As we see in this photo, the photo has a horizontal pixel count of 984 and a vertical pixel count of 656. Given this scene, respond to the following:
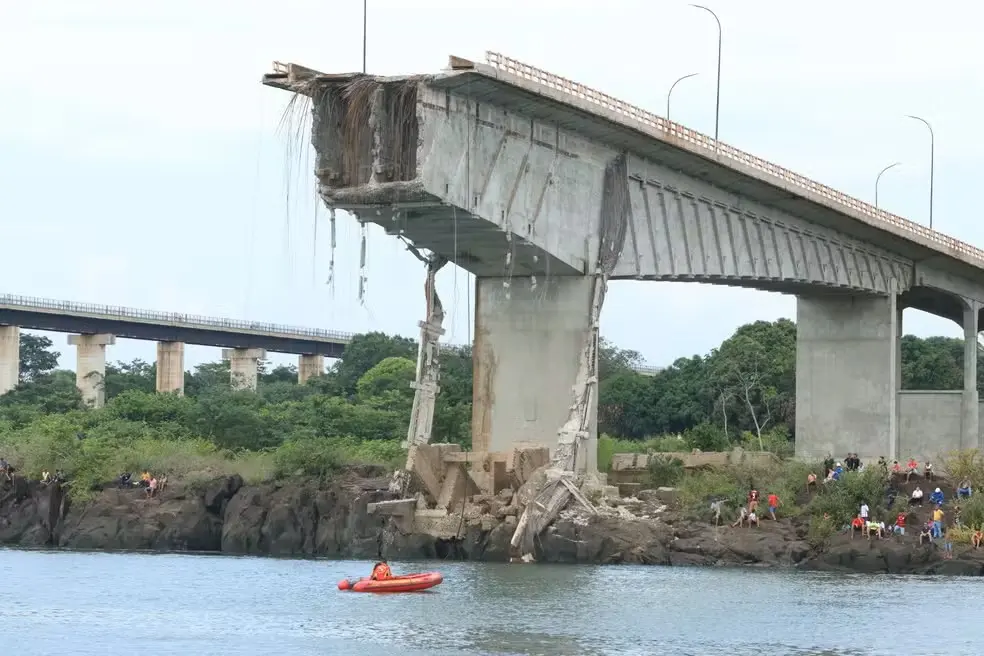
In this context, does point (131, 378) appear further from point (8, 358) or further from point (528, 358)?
point (528, 358)

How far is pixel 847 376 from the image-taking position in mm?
89250

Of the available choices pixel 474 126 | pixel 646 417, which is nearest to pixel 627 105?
pixel 474 126

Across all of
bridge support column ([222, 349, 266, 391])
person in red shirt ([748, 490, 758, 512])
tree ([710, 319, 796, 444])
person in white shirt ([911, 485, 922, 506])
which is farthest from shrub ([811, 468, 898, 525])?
bridge support column ([222, 349, 266, 391])

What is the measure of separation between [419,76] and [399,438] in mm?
40135

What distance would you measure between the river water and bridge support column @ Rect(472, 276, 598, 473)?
6478mm

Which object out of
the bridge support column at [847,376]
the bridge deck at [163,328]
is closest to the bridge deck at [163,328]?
the bridge deck at [163,328]

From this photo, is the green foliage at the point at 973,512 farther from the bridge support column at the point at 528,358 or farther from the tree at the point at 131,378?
the tree at the point at 131,378

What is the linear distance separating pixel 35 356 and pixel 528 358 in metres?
93.5

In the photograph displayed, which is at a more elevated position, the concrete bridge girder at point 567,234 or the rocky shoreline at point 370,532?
the concrete bridge girder at point 567,234

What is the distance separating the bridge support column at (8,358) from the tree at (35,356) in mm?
29961

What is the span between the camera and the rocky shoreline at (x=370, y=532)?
214 ft

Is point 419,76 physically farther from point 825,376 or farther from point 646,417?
point 646,417

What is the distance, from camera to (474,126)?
62.5m

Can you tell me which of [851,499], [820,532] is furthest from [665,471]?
[820,532]
